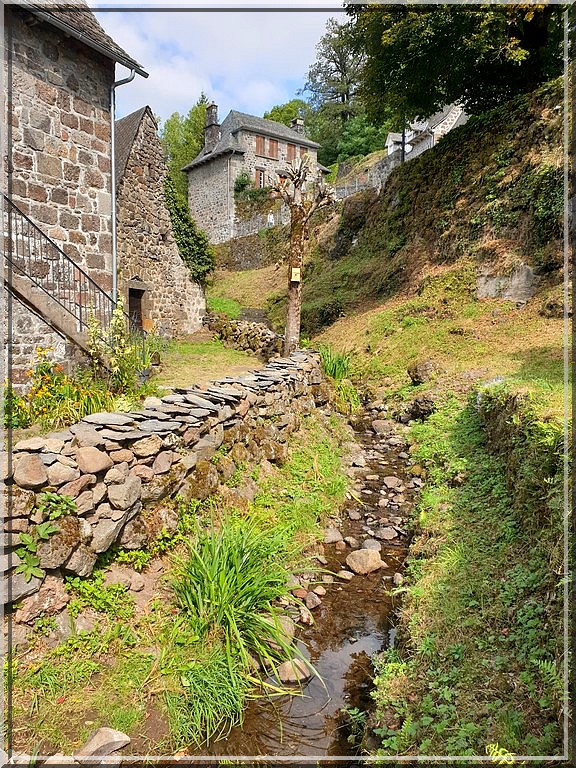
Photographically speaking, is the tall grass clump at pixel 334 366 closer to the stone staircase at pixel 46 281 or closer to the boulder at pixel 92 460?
the stone staircase at pixel 46 281

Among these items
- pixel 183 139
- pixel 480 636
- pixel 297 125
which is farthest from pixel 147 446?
pixel 183 139

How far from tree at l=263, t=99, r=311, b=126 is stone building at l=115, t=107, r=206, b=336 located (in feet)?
115

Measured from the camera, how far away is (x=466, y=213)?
555 inches

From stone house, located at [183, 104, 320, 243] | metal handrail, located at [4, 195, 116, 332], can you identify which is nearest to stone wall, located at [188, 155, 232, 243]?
stone house, located at [183, 104, 320, 243]

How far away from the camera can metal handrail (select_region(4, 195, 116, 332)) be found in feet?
23.6

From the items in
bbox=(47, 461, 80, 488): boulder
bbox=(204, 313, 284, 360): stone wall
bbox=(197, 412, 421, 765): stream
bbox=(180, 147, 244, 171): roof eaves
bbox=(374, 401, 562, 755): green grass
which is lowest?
bbox=(197, 412, 421, 765): stream

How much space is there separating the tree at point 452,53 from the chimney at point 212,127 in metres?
20.8

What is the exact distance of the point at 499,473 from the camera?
5844 millimetres

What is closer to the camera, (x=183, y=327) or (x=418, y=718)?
(x=418, y=718)

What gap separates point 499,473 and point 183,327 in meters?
12.0

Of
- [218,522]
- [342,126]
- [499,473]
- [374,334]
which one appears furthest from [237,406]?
[342,126]

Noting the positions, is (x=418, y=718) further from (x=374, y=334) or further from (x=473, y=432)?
(x=374, y=334)

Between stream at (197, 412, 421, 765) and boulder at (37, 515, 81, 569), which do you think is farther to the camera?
boulder at (37, 515, 81, 569)

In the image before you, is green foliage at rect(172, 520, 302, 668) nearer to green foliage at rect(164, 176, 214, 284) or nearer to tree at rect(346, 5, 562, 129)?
green foliage at rect(164, 176, 214, 284)
